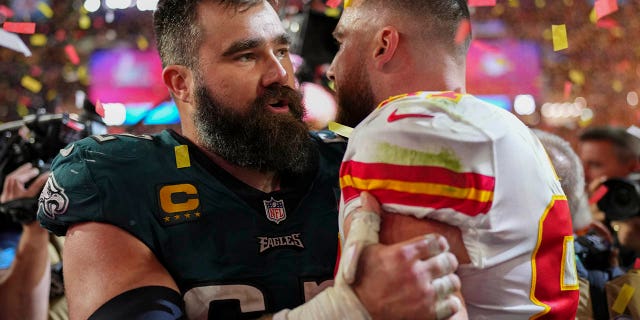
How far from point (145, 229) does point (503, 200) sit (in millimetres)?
885

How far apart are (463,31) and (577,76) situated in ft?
31.9

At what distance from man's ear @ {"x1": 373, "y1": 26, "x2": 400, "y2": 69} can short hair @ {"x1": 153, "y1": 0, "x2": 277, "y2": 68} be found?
502mm

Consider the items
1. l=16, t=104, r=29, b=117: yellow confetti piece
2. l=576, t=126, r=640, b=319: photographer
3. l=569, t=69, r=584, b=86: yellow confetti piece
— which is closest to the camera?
l=576, t=126, r=640, b=319: photographer

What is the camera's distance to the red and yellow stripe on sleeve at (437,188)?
4.16 feet

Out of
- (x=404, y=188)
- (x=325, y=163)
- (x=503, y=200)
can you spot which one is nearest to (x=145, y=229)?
(x=325, y=163)

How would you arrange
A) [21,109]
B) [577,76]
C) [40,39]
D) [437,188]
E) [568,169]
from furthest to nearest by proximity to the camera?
1. [577,76]
2. [40,39]
3. [21,109]
4. [568,169]
5. [437,188]

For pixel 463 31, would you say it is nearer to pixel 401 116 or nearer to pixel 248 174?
pixel 401 116

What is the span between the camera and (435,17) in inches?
67.2

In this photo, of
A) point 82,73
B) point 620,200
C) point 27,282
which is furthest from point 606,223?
point 82,73

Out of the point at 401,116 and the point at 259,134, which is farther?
the point at 259,134

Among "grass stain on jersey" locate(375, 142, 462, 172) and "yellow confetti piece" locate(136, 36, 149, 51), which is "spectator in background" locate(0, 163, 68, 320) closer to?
"grass stain on jersey" locate(375, 142, 462, 172)

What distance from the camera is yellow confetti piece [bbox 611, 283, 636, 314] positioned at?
214 centimetres

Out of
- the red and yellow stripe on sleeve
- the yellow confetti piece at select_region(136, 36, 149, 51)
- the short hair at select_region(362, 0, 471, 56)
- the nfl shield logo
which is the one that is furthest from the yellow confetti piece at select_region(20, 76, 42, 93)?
the red and yellow stripe on sleeve

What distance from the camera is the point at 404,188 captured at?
4.22ft
